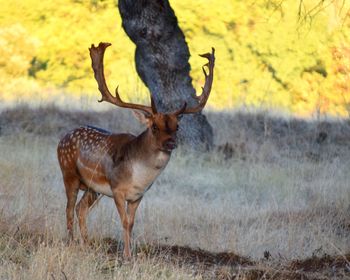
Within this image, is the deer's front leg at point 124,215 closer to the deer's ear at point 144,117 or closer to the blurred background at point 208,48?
the deer's ear at point 144,117

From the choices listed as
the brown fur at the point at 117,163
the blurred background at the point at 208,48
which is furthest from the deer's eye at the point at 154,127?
the blurred background at the point at 208,48

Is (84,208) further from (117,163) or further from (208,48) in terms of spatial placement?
(208,48)

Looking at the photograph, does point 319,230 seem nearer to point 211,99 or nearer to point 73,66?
point 211,99

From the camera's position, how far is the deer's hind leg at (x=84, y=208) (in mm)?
8523

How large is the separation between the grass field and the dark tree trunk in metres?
0.59

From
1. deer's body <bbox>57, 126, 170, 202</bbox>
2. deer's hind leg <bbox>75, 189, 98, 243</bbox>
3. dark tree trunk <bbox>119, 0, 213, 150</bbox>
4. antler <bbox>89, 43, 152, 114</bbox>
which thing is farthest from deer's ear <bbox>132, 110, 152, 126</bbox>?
dark tree trunk <bbox>119, 0, 213, 150</bbox>

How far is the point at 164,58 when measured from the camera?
1442 centimetres

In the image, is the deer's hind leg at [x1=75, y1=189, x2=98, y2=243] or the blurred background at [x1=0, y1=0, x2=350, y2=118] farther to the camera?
the blurred background at [x1=0, y1=0, x2=350, y2=118]

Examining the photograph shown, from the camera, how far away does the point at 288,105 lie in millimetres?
22297

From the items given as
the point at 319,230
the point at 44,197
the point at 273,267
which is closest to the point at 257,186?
the point at 319,230

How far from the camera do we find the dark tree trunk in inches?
552

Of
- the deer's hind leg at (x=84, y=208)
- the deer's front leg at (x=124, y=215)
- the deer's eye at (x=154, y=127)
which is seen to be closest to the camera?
the deer's eye at (x=154, y=127)

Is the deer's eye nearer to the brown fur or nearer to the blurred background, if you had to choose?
the brown fur

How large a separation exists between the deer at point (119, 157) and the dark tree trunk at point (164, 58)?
5640 mm
